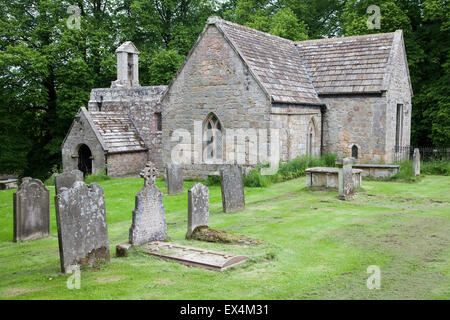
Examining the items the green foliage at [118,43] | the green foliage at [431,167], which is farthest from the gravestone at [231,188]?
the green foliage at [118,43]

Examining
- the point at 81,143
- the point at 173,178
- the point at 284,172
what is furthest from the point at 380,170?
the point at 81,143

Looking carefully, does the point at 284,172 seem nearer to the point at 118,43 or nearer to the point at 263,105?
the point at 263,105

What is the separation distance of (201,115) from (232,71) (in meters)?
2.38

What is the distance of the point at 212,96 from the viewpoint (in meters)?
19.5

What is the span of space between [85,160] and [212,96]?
30.2 feet

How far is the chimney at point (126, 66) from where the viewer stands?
2717 centimetres

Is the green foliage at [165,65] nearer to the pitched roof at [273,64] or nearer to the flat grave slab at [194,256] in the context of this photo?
the pitched roof at [273,64]

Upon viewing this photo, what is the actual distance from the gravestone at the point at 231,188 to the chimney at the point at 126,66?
16.5 m

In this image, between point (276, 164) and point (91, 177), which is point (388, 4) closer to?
point (276, 164)

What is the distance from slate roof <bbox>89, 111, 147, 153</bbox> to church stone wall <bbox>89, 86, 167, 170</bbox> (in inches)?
16.2

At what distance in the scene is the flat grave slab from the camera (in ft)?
25.0

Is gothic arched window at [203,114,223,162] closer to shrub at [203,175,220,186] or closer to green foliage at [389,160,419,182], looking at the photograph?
shrub at [203,175,220,186]

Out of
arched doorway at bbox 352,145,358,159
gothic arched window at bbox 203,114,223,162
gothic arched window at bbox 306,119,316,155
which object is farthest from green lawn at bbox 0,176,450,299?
arched doorway at bbox 352,145,358,159

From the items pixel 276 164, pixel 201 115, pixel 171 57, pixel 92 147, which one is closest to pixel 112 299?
pixel 276 164
